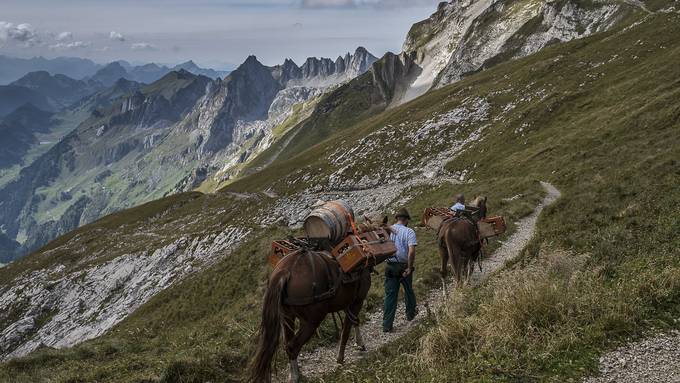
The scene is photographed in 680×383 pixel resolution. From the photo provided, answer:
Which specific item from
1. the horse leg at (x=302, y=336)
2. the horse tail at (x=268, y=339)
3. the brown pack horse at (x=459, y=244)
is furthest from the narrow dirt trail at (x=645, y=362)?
the brown pack horse at (x=459, y=244)

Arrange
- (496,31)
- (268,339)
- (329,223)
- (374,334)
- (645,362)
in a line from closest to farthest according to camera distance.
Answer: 1. (645,362)
2. (268,339)
3. (329,223)
4. (374,334)
5. (496,31)

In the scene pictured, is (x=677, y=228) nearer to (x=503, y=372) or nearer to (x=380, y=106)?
(x=503, y=372)

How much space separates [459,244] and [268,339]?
28.7 feet

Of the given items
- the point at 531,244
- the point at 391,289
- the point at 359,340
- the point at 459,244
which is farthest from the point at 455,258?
the point at 359,340

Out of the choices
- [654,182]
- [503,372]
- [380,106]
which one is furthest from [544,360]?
[380,106]

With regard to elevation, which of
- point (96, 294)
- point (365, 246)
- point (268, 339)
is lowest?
point (96, 294)

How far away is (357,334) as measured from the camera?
12312mm

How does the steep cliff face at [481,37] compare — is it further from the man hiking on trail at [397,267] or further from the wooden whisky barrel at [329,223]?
the wooden whisky barrel at [329,223]

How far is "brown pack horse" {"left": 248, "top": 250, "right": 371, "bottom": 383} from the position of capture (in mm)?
9562

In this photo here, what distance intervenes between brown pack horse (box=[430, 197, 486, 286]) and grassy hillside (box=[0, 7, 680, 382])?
1.68 meters

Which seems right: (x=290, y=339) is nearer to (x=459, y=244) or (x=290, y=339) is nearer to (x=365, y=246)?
(x=365, y=246)

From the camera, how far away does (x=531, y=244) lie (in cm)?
1838

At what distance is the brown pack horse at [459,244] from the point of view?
52.6 feet

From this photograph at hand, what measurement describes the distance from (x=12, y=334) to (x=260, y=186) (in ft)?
179
